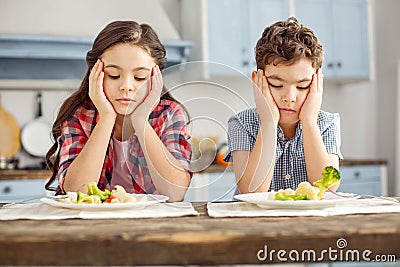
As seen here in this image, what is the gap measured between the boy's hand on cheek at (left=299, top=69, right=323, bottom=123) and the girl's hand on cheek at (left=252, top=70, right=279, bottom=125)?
0.33ft

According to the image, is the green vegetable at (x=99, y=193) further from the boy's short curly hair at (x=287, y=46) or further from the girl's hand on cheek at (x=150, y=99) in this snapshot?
the boy's short curly hair at (x=287, y=46)

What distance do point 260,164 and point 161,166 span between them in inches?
10.5

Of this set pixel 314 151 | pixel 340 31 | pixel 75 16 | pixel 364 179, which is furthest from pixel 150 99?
pixel 340 31

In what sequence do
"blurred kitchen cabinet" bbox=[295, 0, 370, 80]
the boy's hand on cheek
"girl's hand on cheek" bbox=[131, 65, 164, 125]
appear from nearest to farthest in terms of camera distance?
"girl's hand on cheek" bbox=[131, 65, 164, 125] → the boy's hand on cheek → "blurred kitchen cabinet" bbox=[295, 0, 370, 80]

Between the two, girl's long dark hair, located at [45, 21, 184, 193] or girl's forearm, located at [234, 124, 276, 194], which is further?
girl's long dark hair, located at [45, 21, 184, 193]

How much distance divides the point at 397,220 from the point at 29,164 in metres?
3.22

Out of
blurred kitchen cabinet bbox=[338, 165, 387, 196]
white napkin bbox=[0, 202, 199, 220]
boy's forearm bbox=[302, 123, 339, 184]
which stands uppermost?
boy's forearm bbox=[302, 123, 339, 184]

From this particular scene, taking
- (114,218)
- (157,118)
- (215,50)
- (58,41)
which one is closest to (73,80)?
(58,41)

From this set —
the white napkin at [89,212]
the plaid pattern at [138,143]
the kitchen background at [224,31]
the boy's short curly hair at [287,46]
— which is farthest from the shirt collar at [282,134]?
the kitchen background at [224,31]

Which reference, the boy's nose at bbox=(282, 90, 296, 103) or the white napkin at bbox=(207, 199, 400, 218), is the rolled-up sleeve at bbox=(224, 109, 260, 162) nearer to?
the boy's nose at bbox=(282, 90, 296, 103)

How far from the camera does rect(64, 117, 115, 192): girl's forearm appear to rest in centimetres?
173

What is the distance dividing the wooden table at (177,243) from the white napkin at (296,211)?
169 mm

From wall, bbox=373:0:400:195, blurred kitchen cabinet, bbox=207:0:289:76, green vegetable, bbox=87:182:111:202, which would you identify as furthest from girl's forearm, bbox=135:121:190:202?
wall, bbox=373:0:400:195

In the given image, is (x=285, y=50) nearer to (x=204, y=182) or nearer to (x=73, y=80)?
(x=204, y=182)
